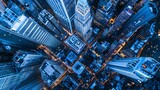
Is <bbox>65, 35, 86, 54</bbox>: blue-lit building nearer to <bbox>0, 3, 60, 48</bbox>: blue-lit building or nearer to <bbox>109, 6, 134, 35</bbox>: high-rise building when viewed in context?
<bbox>0, 3, 60, 48</bbox>: blue-lit building

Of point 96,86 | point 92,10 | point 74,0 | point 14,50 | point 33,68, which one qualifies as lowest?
point 96,86

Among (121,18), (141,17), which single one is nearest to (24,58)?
(121,18)

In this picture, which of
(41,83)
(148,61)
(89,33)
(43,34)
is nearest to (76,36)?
(89,33)

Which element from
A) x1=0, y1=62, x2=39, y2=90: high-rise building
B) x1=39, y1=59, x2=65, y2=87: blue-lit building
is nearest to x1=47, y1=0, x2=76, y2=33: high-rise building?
x1=39, y1=59, x2=65, y2=87: blue-lit building

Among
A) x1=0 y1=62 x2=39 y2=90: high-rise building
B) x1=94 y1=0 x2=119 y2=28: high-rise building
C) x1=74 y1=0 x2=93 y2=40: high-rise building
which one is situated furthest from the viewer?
x1=94 y1=0 x2=119 y2=28: high-rise building

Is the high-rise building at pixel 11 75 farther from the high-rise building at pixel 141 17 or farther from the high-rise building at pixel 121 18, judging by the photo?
the high-rise building at pixel 141 17

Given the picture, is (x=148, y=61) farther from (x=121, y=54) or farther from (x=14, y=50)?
(x=14, y=50)
